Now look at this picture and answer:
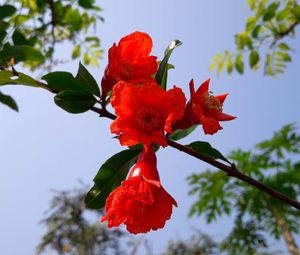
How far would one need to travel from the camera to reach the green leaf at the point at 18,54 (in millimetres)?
1156

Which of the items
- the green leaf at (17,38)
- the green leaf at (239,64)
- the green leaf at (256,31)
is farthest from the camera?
the green leaf at (239,64)

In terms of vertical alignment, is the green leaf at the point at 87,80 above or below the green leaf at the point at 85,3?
below

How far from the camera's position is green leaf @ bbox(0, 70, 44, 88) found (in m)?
0.87

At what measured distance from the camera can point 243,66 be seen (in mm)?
3430

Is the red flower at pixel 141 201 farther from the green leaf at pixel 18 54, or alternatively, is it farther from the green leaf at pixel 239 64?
the green leaf at pixel 239 64

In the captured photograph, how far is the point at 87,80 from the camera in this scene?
94 cm

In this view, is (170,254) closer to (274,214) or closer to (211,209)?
(211,209)

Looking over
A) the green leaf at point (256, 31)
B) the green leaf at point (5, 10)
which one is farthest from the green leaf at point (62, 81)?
the green leaf at point (256, 31)

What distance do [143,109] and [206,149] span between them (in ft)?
0.59

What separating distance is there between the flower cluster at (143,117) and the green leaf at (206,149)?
56 millimetres

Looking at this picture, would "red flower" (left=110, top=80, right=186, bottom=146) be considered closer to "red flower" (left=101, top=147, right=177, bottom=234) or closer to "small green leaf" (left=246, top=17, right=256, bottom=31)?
"red flower" (left=101, top=147, right=177, bottom=234)

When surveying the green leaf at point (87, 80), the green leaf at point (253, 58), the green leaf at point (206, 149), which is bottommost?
the green leaf at point (206, 149)

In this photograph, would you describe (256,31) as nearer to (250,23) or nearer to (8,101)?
(250,23)

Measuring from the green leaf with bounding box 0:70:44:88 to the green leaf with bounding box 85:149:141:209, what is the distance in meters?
0.25
